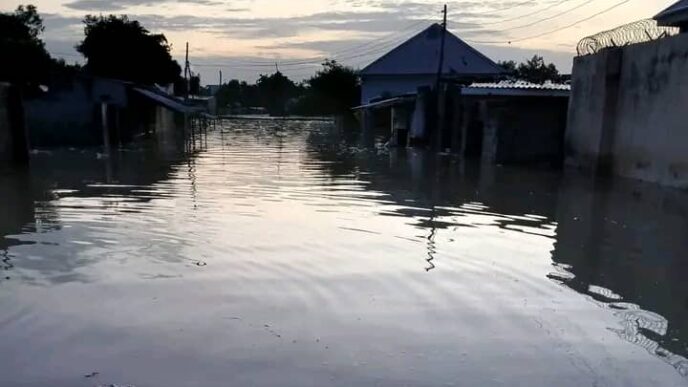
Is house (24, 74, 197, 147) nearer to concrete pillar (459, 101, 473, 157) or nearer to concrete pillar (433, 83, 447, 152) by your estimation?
concrete pillar (433, 83, 447, 152)

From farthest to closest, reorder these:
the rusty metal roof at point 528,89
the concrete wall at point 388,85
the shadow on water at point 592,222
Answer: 1. the concrete wall at point 388,85
2. the rusty metal roof at point 528,89
3. the shadow on water at point 592,222

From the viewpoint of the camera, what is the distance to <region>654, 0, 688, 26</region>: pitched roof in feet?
51.4

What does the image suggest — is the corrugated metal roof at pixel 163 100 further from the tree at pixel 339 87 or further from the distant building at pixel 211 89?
the distant building at pixel 211 89

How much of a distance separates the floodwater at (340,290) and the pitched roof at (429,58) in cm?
3643

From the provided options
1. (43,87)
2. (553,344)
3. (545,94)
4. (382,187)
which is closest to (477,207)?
(382,187)

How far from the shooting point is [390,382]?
14.1ft

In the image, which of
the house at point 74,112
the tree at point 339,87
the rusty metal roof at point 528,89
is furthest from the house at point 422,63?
the rusty metal roof at point 528,89

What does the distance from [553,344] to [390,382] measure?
59.4 inches

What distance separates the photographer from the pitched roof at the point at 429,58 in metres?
48.2

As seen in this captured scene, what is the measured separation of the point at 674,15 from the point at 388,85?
35.0 metres

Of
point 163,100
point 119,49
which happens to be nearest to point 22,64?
point 163,100

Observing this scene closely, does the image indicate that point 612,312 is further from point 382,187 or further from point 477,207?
point 382,187

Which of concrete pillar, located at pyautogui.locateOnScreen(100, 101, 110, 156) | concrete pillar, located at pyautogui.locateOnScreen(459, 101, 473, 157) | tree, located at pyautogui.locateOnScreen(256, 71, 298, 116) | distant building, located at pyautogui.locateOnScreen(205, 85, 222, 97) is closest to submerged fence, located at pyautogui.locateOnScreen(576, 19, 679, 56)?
concrete pillar, located at pyautogui.locateOnScreen(459, 101, 473, 157)

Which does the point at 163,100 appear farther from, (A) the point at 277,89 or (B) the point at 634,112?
(A) the point at 277,89
